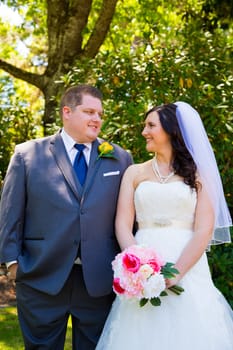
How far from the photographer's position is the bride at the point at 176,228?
11.4 ft

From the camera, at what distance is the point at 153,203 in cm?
365

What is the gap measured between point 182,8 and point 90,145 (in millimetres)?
6918

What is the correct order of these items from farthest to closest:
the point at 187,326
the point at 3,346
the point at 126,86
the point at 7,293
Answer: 1. the point at 7,293
2. the point at 126,86
3. the point at 3,346
4. the point at 187,326

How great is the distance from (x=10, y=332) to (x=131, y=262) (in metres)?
3.09

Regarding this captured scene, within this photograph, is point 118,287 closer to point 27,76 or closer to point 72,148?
point 72,148

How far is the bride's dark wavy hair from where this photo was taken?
12.1 ft

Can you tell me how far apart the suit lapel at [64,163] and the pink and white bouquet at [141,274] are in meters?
0.58

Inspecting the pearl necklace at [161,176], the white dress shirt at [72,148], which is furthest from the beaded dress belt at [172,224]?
the white dress shirt at [72,148]

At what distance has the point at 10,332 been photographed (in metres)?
5.89

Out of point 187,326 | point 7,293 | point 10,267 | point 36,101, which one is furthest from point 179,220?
point 36,101

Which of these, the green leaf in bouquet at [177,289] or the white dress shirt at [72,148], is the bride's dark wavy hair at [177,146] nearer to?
the white dress shirt at [72,148]

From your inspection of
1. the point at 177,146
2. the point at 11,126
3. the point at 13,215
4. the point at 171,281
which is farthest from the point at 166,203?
the point at 11,126

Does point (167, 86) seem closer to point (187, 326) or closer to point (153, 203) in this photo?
point (153, 203)

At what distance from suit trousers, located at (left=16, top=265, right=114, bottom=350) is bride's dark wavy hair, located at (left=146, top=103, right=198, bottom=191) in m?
0.95
